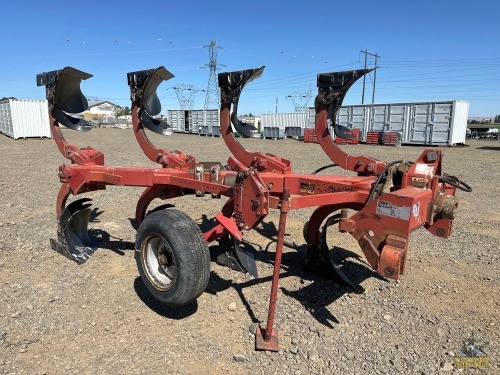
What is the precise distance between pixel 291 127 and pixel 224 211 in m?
26.4

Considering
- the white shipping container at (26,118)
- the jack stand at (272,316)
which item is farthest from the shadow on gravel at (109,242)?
the white shipping container at (26,118)

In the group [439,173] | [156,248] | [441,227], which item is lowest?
[156,248]

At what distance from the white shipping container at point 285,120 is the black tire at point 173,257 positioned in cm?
2585

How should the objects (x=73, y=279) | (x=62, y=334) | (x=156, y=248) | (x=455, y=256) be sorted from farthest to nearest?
(x=455, y=256) < (x=73, y=279) < (x=156, y=248) < (x=62, y=334)

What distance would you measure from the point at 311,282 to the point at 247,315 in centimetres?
88

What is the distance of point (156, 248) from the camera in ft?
10.5

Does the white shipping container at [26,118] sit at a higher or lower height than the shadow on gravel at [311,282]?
higher

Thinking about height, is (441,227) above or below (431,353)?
above

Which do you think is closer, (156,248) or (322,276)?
(156,248)

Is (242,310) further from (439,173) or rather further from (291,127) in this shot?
(291,127)

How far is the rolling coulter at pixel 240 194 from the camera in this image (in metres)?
2.61

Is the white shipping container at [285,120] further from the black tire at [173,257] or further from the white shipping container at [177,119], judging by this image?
the black tire at [173,257]

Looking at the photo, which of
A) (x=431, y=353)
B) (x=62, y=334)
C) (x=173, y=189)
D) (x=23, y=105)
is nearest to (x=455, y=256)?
(x=431, y=353)

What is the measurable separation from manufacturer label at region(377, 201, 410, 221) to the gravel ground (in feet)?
3.25
